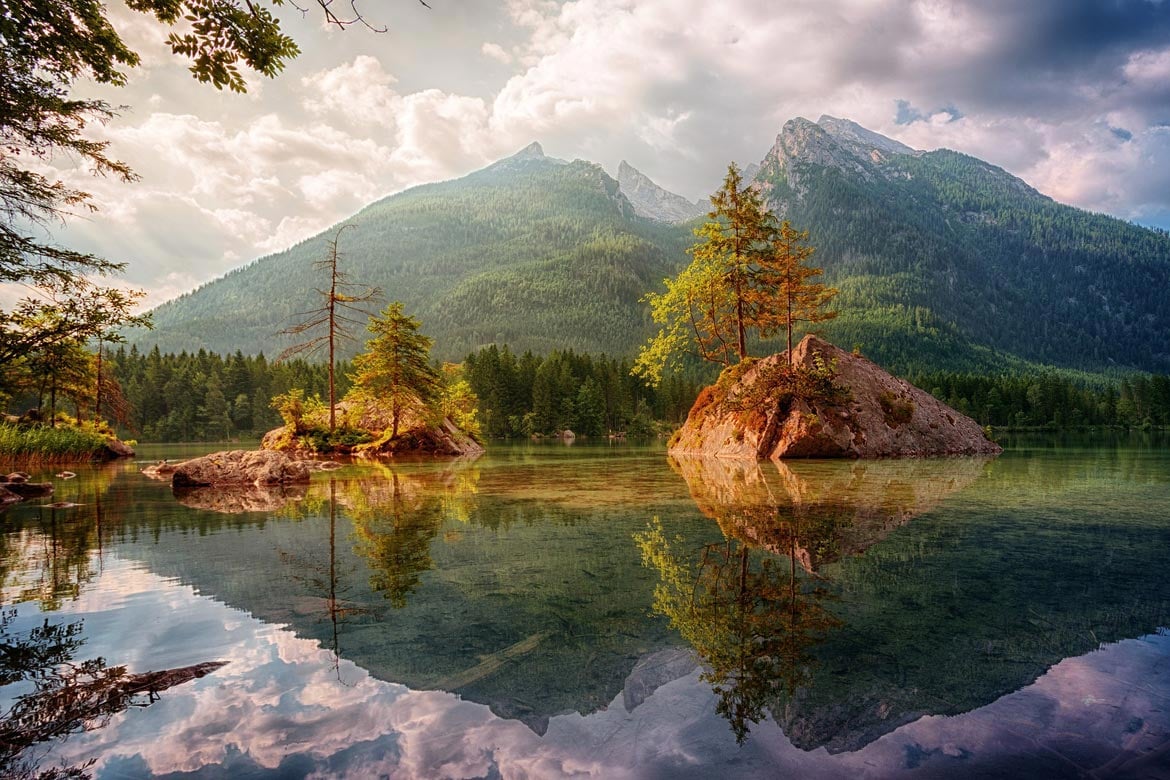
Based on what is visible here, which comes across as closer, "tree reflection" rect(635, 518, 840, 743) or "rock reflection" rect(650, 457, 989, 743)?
"tree reflection" rect(635, 518, 840, 743)

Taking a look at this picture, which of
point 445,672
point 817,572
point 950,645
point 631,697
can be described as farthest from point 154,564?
point 950,645

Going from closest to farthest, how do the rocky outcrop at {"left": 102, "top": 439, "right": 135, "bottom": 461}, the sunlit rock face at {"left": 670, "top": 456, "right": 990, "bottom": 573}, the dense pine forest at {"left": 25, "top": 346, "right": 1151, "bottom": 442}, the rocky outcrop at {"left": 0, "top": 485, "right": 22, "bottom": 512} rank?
the sunlit rock face at {"left": 670, "top": 456, "right": 990, "bottom": 573}
the rocky outcrop at {"left": 0, "top": 485, "right": 22, "bottom": 512}
the rocky outcrop at {"left": 102, "top": 439, "right": 135, "bottom": 461}
the dense pine forest at {"left": 25, "top": 346, "right": 1151, "bottom": 442}

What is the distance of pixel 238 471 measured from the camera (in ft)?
47.5

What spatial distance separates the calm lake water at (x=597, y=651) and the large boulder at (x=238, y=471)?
273 inches

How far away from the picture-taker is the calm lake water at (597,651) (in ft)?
7.70

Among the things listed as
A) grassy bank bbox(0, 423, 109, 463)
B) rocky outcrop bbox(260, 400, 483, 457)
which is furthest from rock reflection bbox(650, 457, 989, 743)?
grassy bank bbox(0, 423, 109, 463)

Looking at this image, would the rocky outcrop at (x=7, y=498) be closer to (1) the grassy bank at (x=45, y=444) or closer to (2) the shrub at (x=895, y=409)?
(1) the grassy bank at (x=45, y=444)

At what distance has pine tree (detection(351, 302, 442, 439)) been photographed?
2948cm

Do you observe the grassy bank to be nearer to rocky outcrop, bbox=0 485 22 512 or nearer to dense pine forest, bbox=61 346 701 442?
rocky outcrop, bbox=0 485 22 512

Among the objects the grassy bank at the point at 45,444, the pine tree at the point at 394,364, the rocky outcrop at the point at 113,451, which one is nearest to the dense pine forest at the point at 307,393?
the pine tree at the point at 394,364

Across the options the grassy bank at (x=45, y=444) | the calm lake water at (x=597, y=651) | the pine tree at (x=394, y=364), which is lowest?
the calm lake water at (x=597, y=651)

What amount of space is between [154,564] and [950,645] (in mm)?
6960

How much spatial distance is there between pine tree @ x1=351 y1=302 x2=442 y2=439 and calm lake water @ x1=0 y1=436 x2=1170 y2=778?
22.6 m

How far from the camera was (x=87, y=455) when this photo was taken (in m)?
26.6
